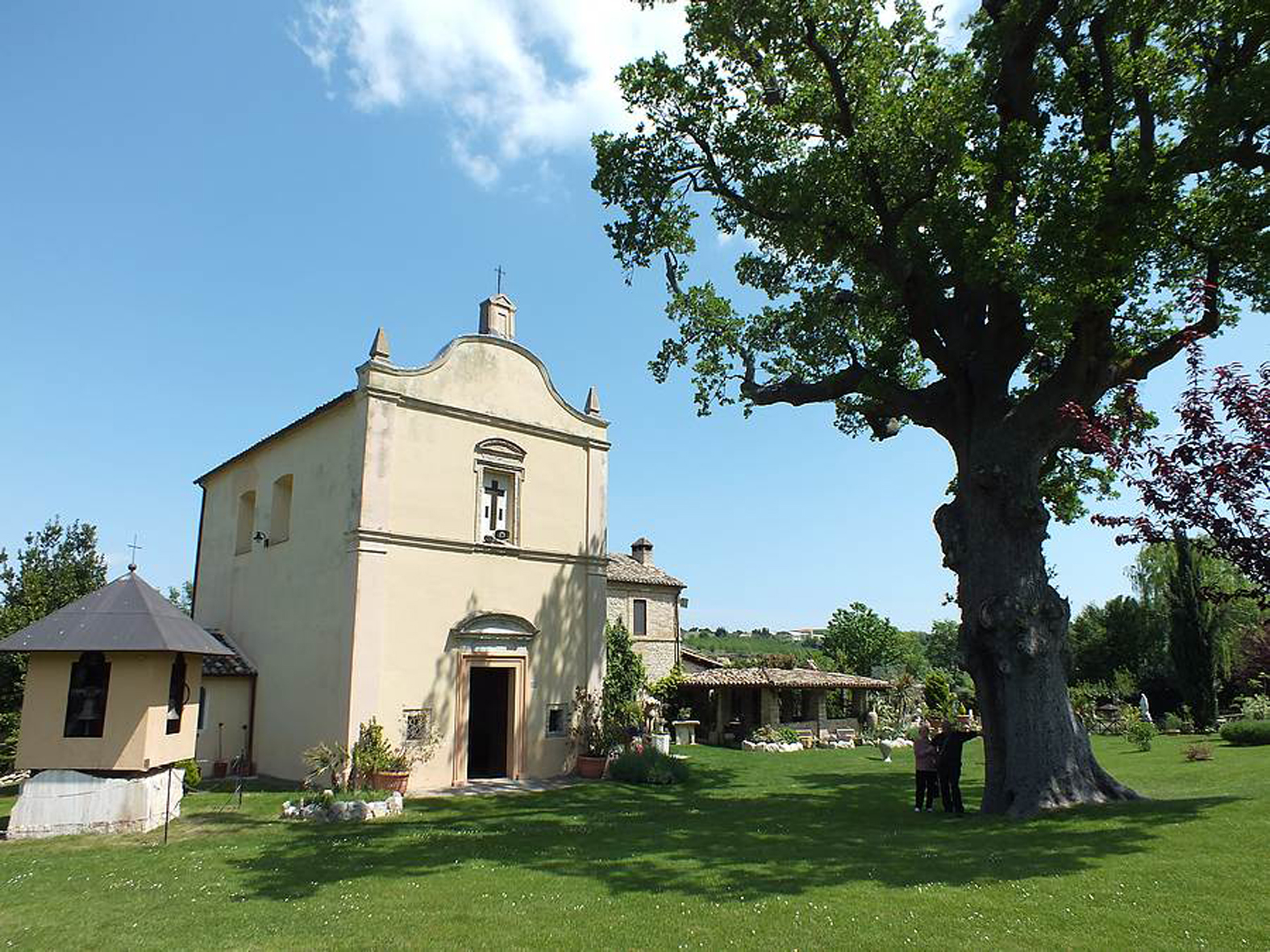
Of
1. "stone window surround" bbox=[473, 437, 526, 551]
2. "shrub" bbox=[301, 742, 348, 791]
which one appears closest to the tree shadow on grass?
"shrub" bbox=[301, 742, 348, 791]

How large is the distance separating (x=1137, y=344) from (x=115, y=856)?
17.7 metres

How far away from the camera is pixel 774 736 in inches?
1179

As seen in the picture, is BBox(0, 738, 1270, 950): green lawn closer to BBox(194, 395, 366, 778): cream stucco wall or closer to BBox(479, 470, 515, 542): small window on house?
BBox(194, 395, 366, 778): cream stucco wall

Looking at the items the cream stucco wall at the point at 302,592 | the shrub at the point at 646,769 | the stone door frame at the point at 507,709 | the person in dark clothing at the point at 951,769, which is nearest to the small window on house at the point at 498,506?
the stone door frame at the point at 507,709

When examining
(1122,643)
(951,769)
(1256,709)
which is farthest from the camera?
(1122,643)

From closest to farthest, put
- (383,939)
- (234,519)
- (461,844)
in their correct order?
(383,939), (461,844), (234,519)

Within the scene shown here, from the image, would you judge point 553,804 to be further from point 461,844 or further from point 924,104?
point 924,104

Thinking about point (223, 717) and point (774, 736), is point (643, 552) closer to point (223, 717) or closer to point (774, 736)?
point (774, 736)

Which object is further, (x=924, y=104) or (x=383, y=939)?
(x=924, y=104)

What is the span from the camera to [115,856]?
35.7 feet

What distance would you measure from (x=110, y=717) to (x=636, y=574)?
2294 centimetres

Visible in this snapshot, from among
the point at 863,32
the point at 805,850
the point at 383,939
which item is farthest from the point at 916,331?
the point at 383,939

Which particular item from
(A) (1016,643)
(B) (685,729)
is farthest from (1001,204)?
(B) (685,729)

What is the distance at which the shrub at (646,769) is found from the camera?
18500 mm
